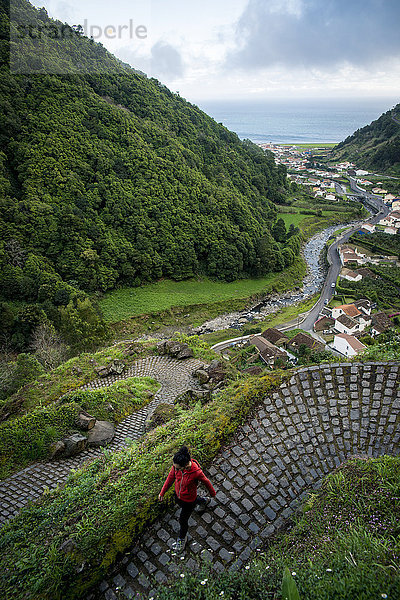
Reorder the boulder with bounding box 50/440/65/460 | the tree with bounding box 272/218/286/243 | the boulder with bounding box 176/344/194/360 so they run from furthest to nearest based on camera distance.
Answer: the tree with bounding box 272/218/286/243
the boulder with bounding box 176/344/194/360
the boulder with bounding box 50/440/65/460

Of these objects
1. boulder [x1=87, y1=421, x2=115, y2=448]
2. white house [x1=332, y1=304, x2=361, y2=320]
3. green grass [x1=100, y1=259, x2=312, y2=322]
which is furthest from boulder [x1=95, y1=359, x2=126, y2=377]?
white house [x1=332, y1=304, x2=361, y2=320]

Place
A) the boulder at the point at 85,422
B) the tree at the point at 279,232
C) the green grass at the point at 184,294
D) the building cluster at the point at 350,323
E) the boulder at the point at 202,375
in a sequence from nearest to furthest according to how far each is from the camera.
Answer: the boulder at the point at 85,422 < the boulder at the point at 202,375 < the building cluster at the point at 350,323 < the green grass at the point at 184,294 < the tree at the point at 279,232

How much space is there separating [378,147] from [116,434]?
11428 cm

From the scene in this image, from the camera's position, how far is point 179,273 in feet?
116

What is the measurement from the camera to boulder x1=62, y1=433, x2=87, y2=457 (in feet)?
23.2

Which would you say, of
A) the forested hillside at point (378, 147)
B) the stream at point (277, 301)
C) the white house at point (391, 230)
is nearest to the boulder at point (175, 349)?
the stream at point (277, 301)

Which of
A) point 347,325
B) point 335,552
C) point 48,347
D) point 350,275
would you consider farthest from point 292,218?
point 335,552

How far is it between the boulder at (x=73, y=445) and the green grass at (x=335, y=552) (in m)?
4.45

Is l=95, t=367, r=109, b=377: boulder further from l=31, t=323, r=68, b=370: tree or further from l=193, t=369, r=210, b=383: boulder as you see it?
l=31, t=323, r=68, b=370: tree

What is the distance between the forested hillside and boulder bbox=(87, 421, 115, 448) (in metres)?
97.2

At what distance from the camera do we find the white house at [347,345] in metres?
23.4

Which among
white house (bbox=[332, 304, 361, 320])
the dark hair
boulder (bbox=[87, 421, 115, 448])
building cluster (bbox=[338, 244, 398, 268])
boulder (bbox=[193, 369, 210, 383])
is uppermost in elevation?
the dark hair

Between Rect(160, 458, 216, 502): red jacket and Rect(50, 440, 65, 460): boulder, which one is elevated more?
Rect(160, 458, 216, 502): red jacket

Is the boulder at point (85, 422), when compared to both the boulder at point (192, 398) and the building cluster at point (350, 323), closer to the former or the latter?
the boulder at point (192, 398)
